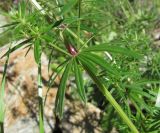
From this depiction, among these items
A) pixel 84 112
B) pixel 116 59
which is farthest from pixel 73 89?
pixel 116 59

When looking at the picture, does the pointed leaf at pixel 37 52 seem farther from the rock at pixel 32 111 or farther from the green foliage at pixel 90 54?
the rock at pixel 32 111

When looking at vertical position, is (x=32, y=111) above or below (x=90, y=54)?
below

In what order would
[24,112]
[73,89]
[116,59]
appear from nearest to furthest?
[116,59]
[24,112]
[73,89]

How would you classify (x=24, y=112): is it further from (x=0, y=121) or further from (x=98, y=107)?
(x=0, y=121)

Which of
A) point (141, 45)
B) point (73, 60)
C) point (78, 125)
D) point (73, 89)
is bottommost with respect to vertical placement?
point (78, 125)

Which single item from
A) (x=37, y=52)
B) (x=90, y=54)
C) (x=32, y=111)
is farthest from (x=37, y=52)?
(x=32, y=111)

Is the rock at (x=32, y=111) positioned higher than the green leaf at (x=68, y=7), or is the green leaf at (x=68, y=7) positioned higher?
the green leaf at (x=68, y=7)

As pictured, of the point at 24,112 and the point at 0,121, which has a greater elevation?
the point at 0,121

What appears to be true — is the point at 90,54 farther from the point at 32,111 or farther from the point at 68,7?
the point at 32,111

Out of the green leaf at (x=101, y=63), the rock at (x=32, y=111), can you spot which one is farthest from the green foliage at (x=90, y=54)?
the rock at (x=32, y=111)
